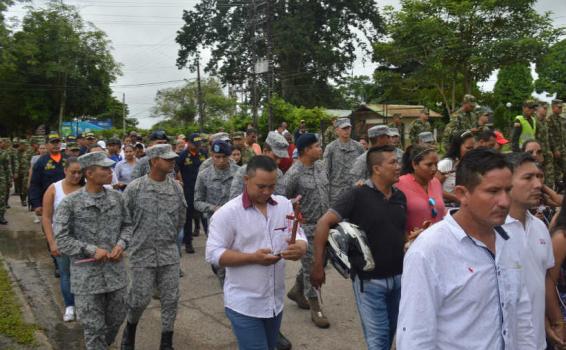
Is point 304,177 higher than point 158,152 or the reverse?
the reverse

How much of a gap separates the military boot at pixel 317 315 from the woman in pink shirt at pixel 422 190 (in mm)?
1941

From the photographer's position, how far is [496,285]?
6.55 ft

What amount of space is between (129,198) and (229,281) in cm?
185

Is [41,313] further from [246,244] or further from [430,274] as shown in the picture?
[430,274]

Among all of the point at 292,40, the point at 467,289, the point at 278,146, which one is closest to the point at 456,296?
the point at 467,289

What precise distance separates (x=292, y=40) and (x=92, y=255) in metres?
33.4

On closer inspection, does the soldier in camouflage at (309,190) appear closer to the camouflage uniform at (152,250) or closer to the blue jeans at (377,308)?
the camouflage uniform at (152,250)

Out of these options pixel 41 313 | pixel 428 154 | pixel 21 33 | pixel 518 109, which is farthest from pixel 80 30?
pixel 428 154

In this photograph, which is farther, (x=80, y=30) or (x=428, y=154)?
(x=80, y=30)

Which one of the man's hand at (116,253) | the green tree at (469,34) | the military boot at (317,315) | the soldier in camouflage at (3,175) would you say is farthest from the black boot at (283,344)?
the green tree at (469,34)

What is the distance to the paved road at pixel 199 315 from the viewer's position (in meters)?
5.09

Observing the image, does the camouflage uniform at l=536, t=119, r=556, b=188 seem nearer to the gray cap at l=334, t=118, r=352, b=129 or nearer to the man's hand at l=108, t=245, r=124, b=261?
the gray cap at l=334, t=118, r=352, b=129

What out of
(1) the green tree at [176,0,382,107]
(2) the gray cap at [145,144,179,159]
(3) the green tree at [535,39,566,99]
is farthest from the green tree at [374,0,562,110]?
(2) the gray cap at [145,144,179,159]

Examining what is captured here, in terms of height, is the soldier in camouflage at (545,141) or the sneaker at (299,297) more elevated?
the soldier in camouflage at (545,141)
